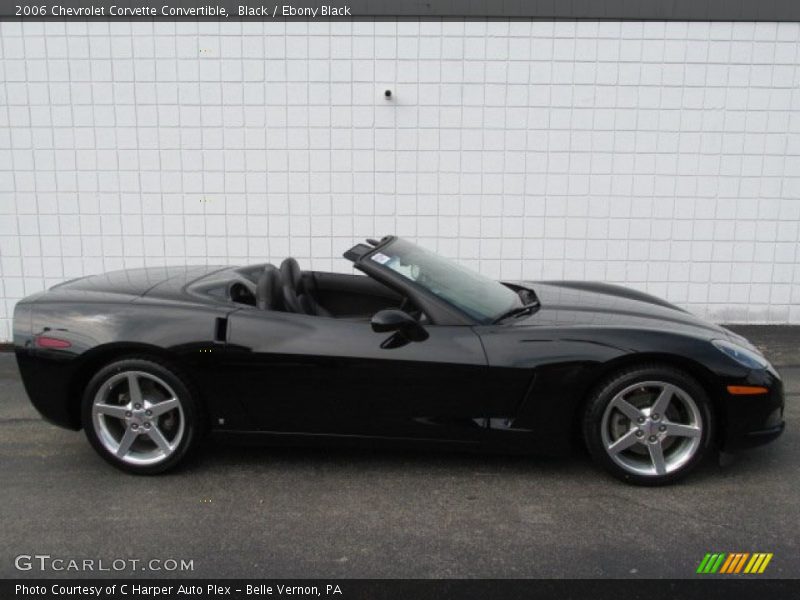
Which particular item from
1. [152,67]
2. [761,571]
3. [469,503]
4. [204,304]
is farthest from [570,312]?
[152,67]

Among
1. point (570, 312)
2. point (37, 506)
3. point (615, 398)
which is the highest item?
point (570, 312)

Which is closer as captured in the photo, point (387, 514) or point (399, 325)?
point (387, 514)

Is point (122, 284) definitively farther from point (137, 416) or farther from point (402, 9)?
point (402, 9)

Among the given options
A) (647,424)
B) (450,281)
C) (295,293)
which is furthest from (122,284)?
(647,424)

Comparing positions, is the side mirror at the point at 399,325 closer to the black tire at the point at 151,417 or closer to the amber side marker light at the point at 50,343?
the black tire at the point at 151,417

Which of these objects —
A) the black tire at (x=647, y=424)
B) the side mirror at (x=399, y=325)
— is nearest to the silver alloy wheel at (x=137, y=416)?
the side mirror at (x=399, y=325)

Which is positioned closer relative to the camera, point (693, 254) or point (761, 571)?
point (761, 571)

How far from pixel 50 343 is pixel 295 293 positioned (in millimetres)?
1312

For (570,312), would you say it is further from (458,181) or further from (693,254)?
(693,254)

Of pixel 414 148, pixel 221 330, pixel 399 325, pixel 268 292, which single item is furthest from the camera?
pixel 414 148

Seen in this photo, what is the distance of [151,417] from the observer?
3.68m

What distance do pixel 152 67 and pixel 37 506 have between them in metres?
4.58

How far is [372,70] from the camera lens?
6715mm
